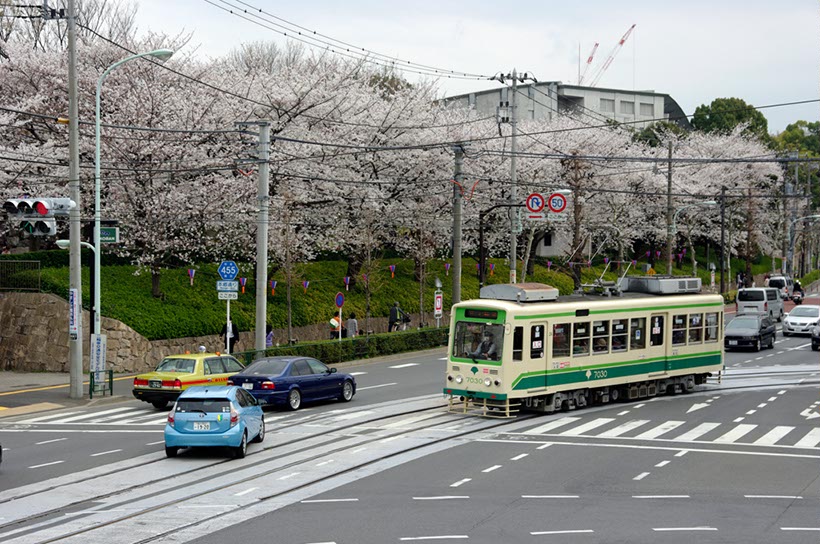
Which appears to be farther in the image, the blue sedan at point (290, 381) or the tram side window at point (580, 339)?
the tram side window at point (580, 339)

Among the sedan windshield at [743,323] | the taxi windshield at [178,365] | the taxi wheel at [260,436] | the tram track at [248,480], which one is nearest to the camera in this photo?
the tram track at [248,480]

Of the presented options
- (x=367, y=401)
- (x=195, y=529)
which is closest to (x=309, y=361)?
(x=367, y=401)

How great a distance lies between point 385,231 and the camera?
55.9 meters

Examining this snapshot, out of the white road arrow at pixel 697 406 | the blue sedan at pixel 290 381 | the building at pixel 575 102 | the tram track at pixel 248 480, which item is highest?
the building at pixel 575 102

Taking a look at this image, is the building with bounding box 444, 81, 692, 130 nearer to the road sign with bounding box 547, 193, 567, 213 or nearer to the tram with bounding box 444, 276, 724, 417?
the road sign with bounding box 547, 193, 567, 213

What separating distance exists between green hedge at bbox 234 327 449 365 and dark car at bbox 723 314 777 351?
13.6 metres

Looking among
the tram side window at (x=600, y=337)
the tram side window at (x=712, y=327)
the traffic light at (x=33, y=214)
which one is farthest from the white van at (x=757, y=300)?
the traffic light at (x=33, y=214)

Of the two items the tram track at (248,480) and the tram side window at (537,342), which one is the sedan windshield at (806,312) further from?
the tram track at (248,480)

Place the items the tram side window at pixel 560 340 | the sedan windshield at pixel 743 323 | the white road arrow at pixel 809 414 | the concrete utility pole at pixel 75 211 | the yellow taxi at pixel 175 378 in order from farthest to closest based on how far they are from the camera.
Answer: the sedan windshield at pixel 743 323
the concrete utility pole at pixel 75 211
the white road arrow at pixel 809 414
the yellow taxi at pixel 175 378
the tram side window at pixel 560 340

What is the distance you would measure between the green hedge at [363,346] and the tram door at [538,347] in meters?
11.9

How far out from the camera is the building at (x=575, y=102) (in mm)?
96688

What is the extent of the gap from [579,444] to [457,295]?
21.6 metres

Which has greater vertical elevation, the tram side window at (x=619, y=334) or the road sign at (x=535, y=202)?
the road sign at (x=535, y=202)

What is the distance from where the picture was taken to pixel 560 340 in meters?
26.3
